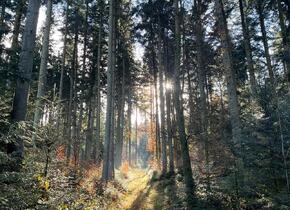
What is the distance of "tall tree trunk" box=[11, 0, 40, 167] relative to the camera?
8.36m

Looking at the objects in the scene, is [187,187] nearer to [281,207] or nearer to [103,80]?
[281,207]

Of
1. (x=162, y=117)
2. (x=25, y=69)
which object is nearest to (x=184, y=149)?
(x=25, y=69)

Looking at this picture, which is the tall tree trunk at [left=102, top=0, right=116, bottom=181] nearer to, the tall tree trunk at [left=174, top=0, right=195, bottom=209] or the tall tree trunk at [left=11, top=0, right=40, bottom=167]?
the tall tree trunk at [left=174, top=0, right=195, bottom=209]

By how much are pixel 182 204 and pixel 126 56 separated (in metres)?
18.9

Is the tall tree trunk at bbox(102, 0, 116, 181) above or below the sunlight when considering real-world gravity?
below

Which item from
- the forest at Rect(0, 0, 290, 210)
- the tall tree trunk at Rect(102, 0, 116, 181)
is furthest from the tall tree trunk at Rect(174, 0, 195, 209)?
the tall tree trunk at Rect(102, 0, 116, 181)

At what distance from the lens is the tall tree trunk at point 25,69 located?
8.36 metres

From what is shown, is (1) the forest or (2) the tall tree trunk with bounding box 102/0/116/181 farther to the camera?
(2) the tall tree trunk with bounding box 102/0/116/181

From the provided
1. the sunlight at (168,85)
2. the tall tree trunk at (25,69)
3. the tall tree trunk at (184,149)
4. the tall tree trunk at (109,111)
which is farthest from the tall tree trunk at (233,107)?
the sunlight at (168,85)

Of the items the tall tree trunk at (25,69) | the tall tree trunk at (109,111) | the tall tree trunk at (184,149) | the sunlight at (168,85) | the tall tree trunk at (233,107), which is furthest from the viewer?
the sunlight at (168,85)

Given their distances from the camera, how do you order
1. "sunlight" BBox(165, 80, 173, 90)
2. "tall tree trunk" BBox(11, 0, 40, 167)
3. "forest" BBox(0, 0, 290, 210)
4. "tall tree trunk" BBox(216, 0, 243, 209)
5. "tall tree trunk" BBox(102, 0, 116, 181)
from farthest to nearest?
"sunlight" BBox(165, 80, 173, 90), "tall tree trunk" BBox(102, 0, 116, 181), "tall tree trunk" BBox(216, 0, 243, 209), "tall tree trunk" BBox(11, 0, 40, 167), "forest" BBox(0, 0, 290, 210)

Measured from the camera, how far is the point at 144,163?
107062 millimetres

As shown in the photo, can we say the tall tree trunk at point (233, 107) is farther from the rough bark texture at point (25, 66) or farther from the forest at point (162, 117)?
the rough bark texture at point (25, 66)

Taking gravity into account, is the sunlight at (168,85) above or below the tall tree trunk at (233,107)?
above
